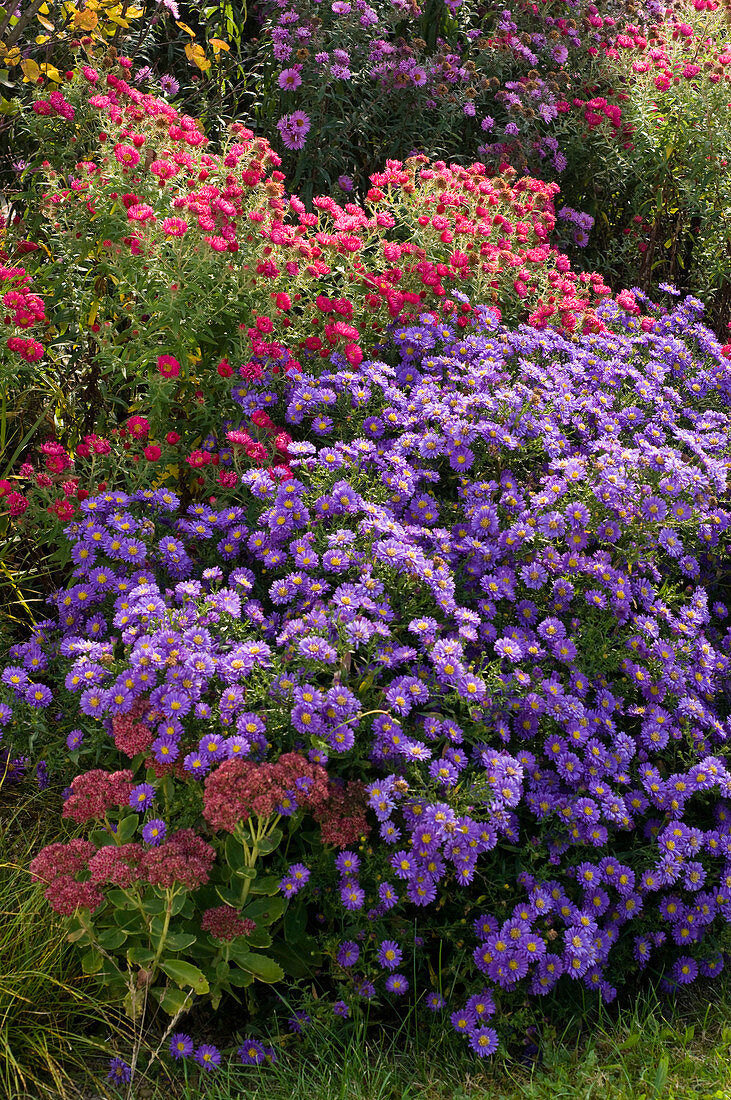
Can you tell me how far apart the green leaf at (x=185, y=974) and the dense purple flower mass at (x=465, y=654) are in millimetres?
270

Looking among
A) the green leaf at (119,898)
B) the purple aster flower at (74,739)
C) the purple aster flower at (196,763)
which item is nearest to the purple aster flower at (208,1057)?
the green leaf at (119,898)

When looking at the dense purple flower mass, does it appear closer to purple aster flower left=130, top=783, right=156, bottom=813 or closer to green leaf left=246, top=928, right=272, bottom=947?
purple aster flower left=130, top=783, right=156, bottom=813

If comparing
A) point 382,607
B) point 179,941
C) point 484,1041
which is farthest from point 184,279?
point 484,1041

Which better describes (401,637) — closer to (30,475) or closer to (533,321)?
(30,475)

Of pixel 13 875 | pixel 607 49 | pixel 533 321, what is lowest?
pixel 13 875

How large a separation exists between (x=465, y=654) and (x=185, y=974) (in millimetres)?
1066

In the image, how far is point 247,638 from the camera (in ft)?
7.97

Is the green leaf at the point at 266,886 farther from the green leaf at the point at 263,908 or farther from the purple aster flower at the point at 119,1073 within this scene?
Result: the purple aster flower at the point at 119,1073

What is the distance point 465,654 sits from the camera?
265cm

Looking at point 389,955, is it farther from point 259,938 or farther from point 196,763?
point 196,763

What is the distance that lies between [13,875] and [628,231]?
4459 mm

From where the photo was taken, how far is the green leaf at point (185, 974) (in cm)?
201

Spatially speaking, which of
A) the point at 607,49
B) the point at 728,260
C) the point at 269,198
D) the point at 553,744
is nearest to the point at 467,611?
the point at 553,744

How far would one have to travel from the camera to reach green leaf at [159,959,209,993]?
201 centimetres
